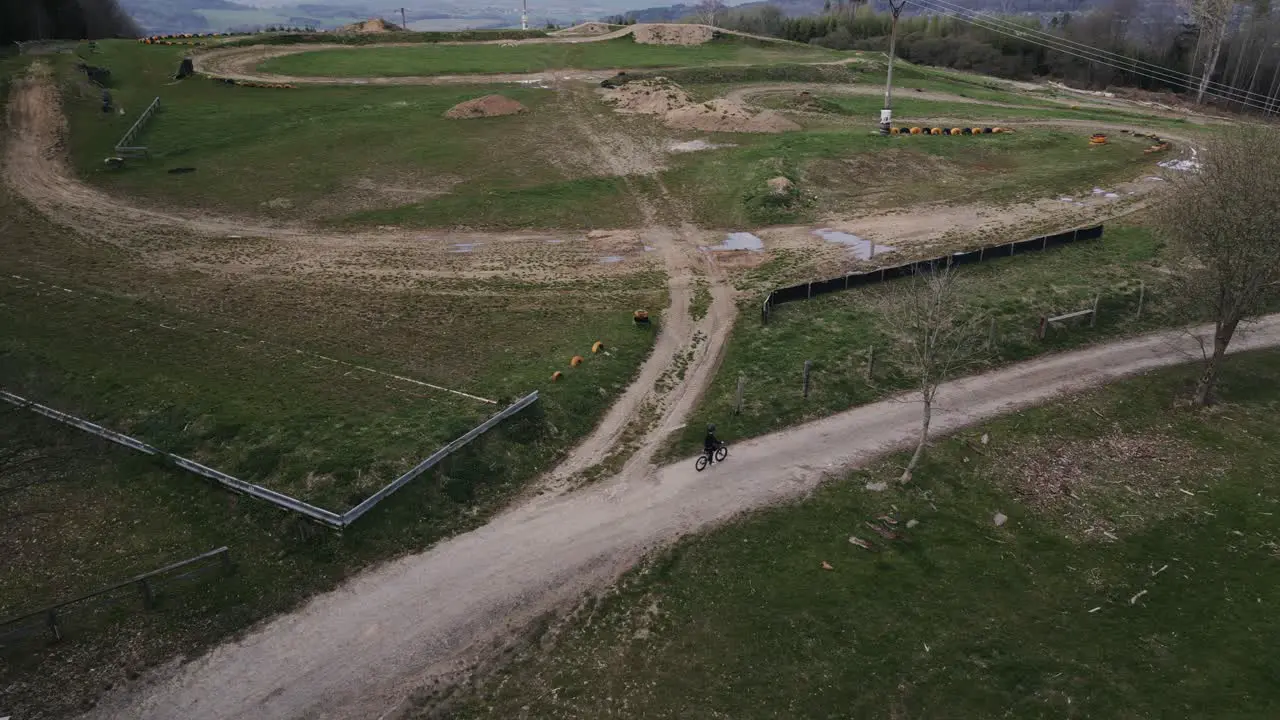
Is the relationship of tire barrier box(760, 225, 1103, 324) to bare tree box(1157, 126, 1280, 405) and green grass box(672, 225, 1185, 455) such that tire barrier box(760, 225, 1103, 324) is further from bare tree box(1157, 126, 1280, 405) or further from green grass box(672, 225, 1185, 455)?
bare tree box(1157, 126, 1280, 405)

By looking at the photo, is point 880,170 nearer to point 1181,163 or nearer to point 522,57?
point 1181,163

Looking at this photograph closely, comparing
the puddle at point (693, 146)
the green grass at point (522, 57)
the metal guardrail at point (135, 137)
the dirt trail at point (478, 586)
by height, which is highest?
the green grass at point (522, 57)

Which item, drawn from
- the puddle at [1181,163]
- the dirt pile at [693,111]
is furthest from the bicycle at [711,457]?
the puddle at [1181,163]

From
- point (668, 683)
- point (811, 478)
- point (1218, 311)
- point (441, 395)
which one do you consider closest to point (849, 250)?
point (1218, 311)

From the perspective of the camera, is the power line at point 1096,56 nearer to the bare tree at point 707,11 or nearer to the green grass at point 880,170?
the bare tree at point 707,11

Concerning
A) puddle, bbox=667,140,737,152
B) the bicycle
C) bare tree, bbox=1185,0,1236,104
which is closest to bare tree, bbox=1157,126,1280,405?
the bicycle

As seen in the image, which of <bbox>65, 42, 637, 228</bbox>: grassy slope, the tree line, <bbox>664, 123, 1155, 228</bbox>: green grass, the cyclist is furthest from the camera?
the tree line
